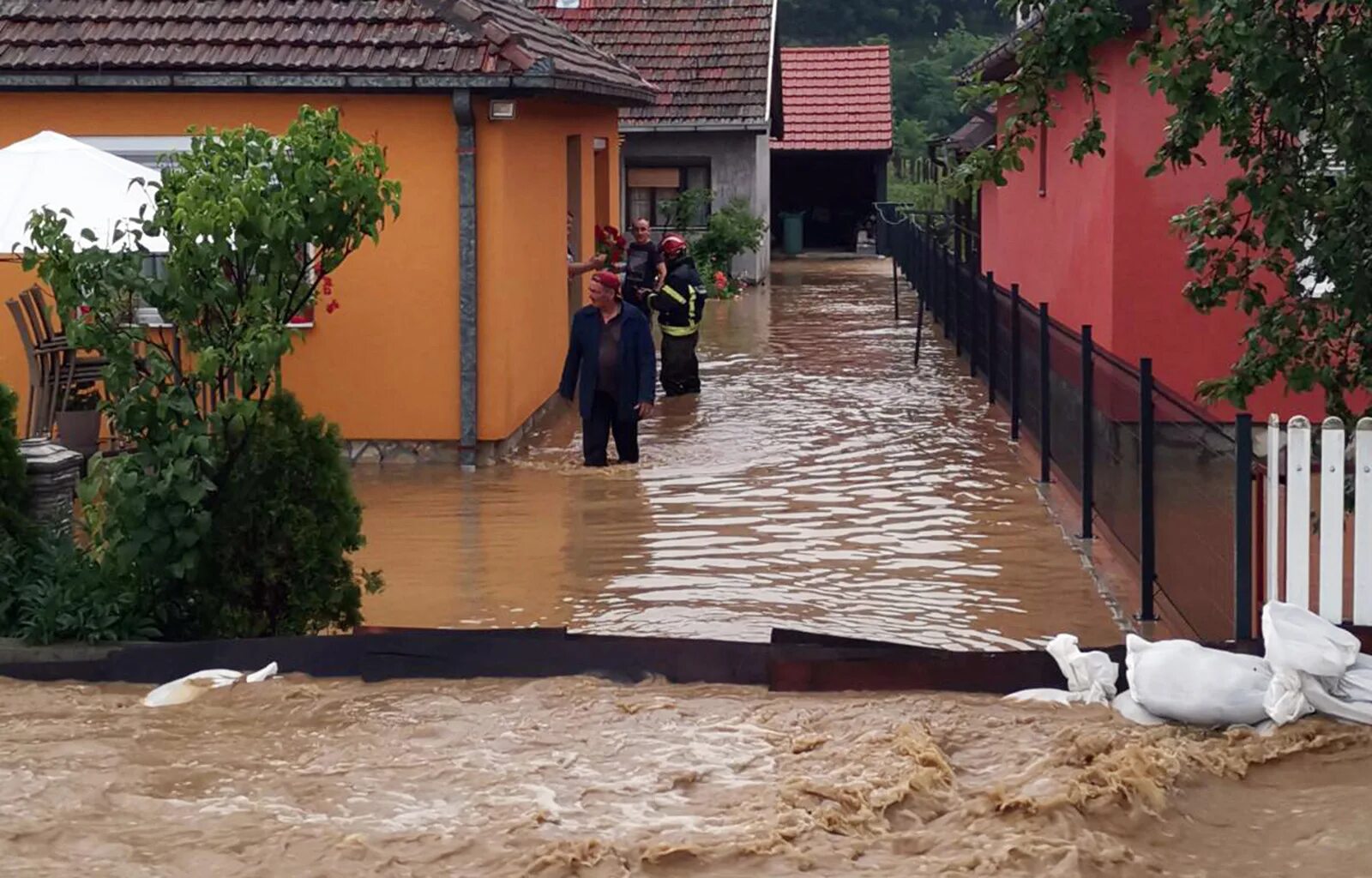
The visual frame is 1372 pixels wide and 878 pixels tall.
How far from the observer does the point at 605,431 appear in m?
15.8

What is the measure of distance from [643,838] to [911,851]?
90 cm

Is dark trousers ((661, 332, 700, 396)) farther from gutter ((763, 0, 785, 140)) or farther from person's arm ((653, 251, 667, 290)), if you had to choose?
gutter ((763, 0, 785, 140))

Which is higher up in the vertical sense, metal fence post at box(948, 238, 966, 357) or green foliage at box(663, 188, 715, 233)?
green foliage at box(663, 188, 715, 233)

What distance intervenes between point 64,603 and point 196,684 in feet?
2.86

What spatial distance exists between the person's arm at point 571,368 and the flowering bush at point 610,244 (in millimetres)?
6168

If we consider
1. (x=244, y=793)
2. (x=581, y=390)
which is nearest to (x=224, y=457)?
(x=244, y=793)

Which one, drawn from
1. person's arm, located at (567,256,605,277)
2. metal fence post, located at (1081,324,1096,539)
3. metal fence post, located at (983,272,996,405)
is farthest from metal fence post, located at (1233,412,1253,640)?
person's arm, located at (567,256,605,277)

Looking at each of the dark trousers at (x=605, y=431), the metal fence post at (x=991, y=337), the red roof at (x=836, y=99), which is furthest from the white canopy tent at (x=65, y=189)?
the red roof at (x=836, y=99)

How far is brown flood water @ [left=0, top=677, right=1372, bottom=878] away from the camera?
687cm

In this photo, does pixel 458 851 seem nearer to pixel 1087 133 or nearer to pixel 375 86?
pixel 1087 133

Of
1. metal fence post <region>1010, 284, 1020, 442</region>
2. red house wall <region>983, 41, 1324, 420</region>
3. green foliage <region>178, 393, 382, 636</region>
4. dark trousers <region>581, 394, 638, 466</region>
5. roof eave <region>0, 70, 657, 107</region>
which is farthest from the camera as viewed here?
metal fence post <region>1010, 284, 1020, 442</region>

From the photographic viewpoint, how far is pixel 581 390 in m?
15.5

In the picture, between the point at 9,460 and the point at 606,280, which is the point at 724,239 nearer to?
the point at 606,280

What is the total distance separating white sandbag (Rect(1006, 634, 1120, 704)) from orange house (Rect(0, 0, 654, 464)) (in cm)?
826
